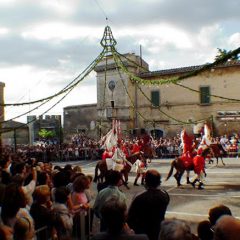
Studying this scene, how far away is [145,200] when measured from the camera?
A: 18.1 ft

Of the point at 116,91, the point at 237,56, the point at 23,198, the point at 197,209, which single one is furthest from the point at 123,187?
the point at 116,91

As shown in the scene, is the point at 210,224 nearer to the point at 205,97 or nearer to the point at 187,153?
the point at 187,153

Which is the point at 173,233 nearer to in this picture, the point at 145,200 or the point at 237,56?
the point at 145,200

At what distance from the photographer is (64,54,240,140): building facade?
34.8 meters

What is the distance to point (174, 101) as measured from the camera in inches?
1476

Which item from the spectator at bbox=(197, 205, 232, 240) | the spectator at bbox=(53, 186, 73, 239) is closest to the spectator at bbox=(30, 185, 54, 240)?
the spectator at bbox=(53, 186, 73, 239)

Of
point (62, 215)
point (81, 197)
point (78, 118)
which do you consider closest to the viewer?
point (62, 215)

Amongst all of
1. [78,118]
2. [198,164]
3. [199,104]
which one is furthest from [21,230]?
[78,118]

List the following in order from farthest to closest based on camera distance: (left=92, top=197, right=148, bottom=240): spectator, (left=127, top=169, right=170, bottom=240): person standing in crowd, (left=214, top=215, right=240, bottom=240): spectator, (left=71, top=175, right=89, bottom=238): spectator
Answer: (left=71, top=175, right=89, bottom=238): spectator < (left=127, top=169, right=170, bottom=240): person standing in crowd < (left=92, top=197, right=148, bottom=240): spectator < (left=214, top=215, right=240, bottom=240): spectator

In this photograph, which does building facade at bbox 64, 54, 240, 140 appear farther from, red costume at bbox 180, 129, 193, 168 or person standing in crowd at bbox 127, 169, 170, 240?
person standing in crowd at bbox 127, 169, 170, 240

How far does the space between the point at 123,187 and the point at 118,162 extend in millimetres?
1030

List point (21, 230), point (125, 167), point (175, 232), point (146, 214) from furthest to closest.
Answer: point (125, 167), point (146, 214), point (21, 230), point (175, 232)

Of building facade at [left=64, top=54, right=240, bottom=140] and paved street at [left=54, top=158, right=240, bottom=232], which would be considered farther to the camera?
building facade at [left=64, top=54, right=240, bottom=140]

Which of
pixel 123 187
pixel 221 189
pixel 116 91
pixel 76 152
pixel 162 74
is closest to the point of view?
pixel 221 189
